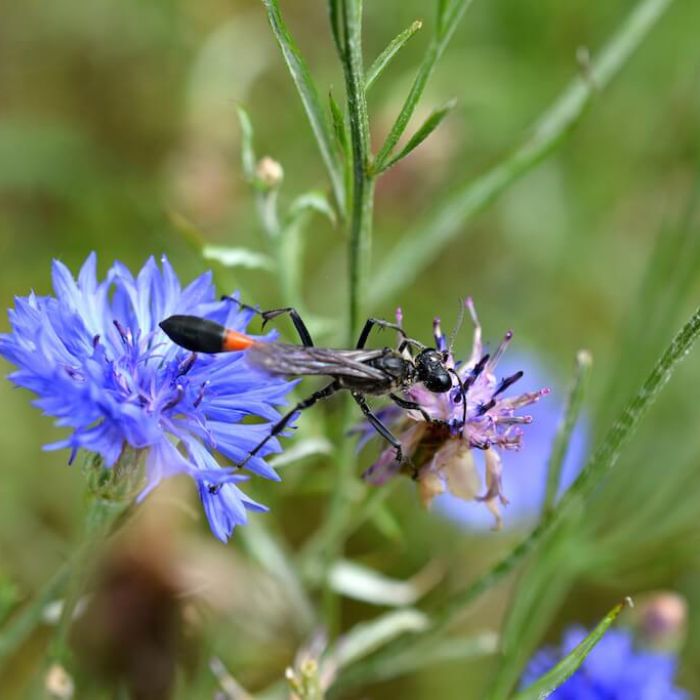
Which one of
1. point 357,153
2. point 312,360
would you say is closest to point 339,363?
point 312,360

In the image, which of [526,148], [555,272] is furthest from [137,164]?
[526,148]

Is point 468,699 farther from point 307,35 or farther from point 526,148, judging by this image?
point 307,35

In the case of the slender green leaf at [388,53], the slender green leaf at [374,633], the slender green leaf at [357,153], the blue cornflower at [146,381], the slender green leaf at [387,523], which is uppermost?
the slender green leaf at [388,53]

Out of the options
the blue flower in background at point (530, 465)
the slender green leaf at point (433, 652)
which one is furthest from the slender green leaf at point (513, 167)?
the blue flower in background at point (530, 465)

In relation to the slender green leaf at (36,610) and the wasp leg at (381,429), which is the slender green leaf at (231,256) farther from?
the slender green leaf at (36,610)

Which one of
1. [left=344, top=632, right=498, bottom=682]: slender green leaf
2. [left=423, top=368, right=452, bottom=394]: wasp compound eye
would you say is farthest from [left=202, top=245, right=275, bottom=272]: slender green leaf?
[left=344, top=632, right=498, bottom=682]: slender green leaf

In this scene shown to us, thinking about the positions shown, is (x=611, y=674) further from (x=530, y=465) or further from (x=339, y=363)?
(x=530, y=465)
